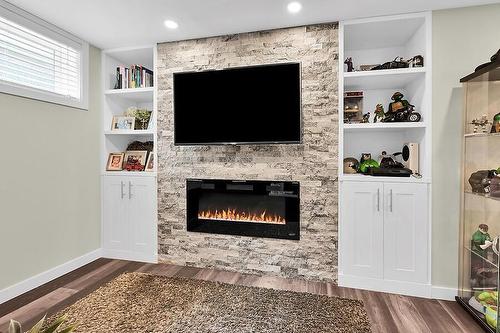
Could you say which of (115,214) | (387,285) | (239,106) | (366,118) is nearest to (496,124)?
(366,118)

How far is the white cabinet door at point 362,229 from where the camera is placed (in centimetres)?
272

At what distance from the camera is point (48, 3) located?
246 cm

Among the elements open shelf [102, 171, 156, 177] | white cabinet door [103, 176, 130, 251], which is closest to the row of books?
open shelf [102, 171, 156, 177]

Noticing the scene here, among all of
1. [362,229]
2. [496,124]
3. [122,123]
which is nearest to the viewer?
[496,124]

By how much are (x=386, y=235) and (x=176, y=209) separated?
220 cm

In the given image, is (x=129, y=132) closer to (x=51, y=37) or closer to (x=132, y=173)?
(x=132, y=173)

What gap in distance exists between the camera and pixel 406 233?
2.66m

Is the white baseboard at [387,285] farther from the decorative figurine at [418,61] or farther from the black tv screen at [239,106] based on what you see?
the decorative figurine at [418,61]

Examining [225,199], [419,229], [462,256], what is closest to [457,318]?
[462,256]

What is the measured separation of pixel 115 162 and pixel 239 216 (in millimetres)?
1702

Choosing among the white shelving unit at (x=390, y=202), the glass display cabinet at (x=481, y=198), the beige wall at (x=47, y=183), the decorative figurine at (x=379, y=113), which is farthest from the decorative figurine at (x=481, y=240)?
the beige wall at (x=47, y=183)

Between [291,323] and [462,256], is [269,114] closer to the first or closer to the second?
[291,323]

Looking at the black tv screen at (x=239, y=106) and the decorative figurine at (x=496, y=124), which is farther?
the black tv screen at (x=239, y=106)

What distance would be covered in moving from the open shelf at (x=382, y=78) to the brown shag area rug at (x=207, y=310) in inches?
80.7
